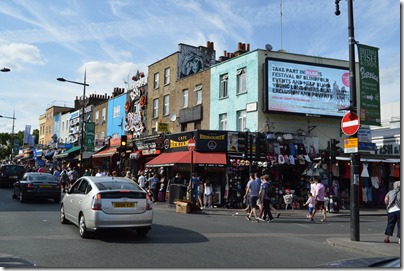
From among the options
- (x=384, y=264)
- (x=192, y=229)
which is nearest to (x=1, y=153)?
(x=192, y=229)

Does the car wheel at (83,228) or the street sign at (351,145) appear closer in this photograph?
the car wheel at (83,228)

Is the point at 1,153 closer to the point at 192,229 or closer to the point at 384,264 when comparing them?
the point at 192,229

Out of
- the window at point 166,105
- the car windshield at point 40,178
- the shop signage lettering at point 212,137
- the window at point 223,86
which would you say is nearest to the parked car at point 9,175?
the car windshield at point 40,178

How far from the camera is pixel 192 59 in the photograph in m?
31.7

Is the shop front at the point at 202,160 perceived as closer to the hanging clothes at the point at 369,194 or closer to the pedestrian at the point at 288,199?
the pedestrian at the point at 288,199

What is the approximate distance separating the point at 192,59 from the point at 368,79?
64.2 feet

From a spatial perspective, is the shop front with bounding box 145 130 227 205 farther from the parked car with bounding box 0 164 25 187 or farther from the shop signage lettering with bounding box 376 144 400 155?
the shop signage lettering with bounding box 376 144 400 155

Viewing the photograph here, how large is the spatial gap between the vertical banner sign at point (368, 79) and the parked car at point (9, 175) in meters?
24.5

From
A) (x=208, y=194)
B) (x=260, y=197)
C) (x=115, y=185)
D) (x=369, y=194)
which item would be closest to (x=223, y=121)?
(x=208, y=194)

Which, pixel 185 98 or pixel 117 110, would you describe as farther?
pixel 117 110

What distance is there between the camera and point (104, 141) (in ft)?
119

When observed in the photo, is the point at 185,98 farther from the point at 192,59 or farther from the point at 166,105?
the point at 192,59

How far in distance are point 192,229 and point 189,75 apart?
19437 millimetres

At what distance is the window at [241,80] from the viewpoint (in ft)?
81.9
